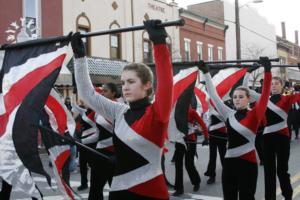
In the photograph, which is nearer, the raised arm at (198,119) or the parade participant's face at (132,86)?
the parade participant's face at (132,86)

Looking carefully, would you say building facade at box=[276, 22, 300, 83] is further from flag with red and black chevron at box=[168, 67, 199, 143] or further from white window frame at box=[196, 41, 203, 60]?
flag with red and black chevron at box=[168, 67, 199, 143]

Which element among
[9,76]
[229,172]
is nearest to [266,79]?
[229,172]

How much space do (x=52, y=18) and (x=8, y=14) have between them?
216 centimetres

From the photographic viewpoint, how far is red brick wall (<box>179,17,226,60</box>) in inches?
1153

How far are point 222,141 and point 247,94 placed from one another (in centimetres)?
324

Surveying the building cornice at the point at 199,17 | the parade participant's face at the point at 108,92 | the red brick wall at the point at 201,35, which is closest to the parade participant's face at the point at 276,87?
the parade participant's face at the point at 108,92

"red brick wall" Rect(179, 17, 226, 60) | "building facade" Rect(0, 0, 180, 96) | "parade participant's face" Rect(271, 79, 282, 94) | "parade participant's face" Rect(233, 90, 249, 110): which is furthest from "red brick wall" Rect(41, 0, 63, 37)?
"parade participant's face" Rect(233, 90, 249, 110)

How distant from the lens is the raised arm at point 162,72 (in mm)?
2893

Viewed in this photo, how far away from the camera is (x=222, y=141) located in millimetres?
8594

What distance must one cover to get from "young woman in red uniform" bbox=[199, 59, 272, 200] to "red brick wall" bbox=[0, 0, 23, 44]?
568 inches

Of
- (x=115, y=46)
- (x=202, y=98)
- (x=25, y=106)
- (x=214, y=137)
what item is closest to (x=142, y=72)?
(x=25, y=106)

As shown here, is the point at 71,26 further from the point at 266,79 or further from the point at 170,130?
the point at 266,79

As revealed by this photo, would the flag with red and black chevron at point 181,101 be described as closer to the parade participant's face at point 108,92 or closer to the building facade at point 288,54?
the parade participant's face at point 108,92

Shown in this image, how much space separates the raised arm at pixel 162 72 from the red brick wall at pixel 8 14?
16.2 metres
